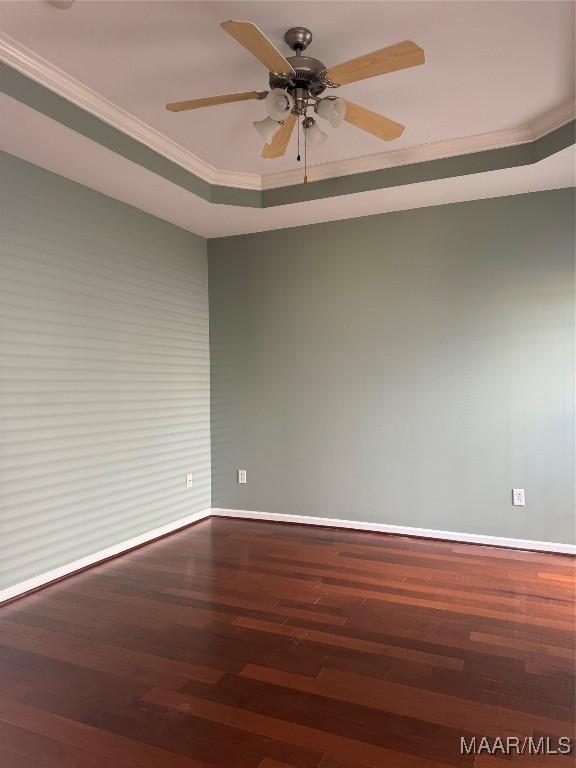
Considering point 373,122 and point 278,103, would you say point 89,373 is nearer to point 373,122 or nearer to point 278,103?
point 278,103

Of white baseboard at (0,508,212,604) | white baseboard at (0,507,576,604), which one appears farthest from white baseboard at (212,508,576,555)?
white baseboard at (0,508,212,604)

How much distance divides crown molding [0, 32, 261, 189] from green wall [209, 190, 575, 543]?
32.9 inches

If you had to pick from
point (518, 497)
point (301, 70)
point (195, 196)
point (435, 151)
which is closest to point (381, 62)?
point (301, 70)

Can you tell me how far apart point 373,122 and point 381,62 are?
514 millimetres

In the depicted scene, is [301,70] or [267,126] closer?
[301,70]

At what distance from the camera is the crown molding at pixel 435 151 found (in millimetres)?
3033

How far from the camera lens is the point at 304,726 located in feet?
5.85

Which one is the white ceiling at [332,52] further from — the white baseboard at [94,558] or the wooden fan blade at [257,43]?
the white baseboard at [94,558]

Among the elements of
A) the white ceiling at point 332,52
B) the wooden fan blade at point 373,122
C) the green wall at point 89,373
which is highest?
the white ceiling at point 332,52

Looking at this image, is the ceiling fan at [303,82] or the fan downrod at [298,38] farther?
the fan downrod at [298,38]

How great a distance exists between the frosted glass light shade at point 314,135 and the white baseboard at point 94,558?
2.82 meters

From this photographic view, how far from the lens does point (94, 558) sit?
3.41 m

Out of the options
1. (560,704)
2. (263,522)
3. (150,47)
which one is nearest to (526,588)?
(560,704)

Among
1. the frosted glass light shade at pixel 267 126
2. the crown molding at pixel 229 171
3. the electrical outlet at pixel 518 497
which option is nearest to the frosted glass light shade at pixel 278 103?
the frosted glass light shade at pixel 267 126
